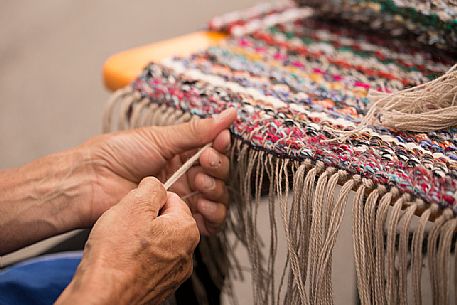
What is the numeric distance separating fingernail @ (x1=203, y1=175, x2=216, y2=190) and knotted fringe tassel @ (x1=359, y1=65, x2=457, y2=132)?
0.75 ft

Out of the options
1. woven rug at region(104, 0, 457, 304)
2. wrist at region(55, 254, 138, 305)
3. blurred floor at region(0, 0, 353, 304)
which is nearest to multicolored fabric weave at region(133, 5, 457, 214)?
woven rug at region(104, 0, 457, 304)

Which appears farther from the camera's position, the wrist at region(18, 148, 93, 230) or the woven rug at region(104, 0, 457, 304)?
the wrist at region(18, 148, 93, 230)

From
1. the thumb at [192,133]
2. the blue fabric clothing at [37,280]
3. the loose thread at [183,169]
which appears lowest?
the blue fabric clothing at [37,280]

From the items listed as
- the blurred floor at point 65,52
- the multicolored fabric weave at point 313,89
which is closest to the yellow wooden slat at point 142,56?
the multicolored fabric weave at point 313,89

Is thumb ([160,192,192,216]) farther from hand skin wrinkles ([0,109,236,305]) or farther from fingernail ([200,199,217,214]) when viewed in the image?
fingernail ([200,199,217,214])

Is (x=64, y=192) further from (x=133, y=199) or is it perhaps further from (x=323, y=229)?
(x=323, y=229)

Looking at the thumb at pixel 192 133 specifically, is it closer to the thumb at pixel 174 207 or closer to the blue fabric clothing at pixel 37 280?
the thumb at pixel 174 207

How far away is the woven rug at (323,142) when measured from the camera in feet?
2.19

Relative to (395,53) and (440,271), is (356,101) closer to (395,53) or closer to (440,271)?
(395,53)

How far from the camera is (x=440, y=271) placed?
2.09 feet

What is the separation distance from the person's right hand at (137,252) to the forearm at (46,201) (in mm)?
191

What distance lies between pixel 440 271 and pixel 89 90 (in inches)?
70.3

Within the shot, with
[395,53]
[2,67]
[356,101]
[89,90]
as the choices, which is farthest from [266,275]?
[2,67]

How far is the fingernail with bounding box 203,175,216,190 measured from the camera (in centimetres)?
89
